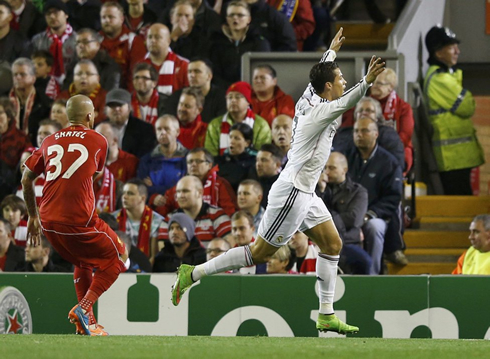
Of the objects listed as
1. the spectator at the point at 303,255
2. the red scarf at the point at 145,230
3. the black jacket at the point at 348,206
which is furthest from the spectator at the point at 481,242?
the red scarf at the point at 145,230

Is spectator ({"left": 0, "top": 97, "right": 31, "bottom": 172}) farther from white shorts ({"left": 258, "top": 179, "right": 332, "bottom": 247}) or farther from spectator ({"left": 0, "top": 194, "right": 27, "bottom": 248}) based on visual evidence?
white shorts ({"left": 258, "top": 179, "right": 332, "bottom": 247})

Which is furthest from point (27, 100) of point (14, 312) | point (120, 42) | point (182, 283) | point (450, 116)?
point (182, 283)

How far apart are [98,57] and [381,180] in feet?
13.7

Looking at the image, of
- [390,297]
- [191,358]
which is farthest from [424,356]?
[390,297]

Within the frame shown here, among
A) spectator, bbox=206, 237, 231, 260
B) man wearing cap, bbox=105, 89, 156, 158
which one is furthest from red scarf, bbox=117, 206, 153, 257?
man wearing cap, bbox=105, 89, 156, 158

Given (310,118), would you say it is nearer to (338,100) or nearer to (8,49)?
(338,100)

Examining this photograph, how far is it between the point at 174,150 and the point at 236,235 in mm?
1929

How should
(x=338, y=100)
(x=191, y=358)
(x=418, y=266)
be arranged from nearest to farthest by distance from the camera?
(x=191, y=358) < (x=338, y=100) < (x=418, y=266)

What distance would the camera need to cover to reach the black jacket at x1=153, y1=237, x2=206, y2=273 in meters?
10.0

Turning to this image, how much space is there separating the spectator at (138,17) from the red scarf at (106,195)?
310 cm

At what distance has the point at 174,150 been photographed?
1138 cm

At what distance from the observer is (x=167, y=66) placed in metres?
12.6

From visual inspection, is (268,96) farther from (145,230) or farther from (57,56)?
(57,56)

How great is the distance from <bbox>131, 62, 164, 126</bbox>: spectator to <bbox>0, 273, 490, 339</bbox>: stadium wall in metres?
3.29
